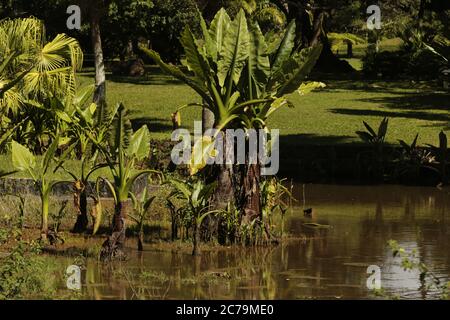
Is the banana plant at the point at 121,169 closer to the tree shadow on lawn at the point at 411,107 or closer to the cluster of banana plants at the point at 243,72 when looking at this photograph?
the cluster of banana plants at the point at 243,72

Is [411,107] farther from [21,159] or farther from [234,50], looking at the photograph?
[21,159]

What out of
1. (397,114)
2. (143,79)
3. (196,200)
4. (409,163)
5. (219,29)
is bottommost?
(196,200)

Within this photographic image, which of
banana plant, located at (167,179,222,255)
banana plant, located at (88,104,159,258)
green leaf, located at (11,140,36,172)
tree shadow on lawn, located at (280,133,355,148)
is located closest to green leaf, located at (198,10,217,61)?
banana plant, located at (88,104,159,258)

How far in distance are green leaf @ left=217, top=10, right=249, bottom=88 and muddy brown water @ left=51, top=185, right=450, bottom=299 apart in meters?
2.18

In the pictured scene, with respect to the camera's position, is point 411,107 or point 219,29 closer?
point 219,29

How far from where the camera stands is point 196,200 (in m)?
14.5

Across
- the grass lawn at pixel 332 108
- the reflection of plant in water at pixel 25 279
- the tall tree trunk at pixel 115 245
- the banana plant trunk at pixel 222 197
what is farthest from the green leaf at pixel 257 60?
the grass lawn at pixel 332 108

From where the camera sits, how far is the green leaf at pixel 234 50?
15062 mm

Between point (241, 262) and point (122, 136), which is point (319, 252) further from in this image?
point (122, 136)

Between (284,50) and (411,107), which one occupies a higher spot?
(284,50)

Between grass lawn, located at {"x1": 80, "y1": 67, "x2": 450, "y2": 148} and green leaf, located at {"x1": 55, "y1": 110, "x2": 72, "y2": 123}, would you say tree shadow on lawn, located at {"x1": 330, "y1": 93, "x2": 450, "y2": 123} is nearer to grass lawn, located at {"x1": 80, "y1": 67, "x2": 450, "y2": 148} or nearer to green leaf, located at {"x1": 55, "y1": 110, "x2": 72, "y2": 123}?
grass lawn, located at {"x1": 80, "y1": 67, "x2": 450, "y2": 148}

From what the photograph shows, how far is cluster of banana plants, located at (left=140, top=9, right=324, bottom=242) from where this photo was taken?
49.4ft

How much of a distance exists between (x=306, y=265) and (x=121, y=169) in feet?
7.64

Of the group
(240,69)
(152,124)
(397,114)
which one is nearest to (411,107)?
(397,114)
